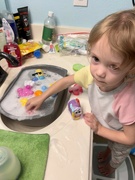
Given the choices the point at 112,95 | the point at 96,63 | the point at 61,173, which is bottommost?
the point at 61,173

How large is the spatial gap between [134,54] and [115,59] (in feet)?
0.15

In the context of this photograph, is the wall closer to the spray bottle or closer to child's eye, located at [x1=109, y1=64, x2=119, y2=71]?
the spray bottle

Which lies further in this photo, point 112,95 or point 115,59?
point 112,95

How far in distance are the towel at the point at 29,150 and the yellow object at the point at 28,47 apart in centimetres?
47

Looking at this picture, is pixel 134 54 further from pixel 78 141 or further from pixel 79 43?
pixel 79 43

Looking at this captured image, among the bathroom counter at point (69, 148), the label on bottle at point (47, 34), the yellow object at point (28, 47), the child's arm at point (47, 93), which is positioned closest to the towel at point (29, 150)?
the bathroom counter at point (69, 148)

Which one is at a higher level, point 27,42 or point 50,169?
point 27,42

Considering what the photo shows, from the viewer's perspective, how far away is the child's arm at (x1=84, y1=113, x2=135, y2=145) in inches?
23.1

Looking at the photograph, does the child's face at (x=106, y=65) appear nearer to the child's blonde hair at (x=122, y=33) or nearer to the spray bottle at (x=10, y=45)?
the child's blonde hair at (x=122, y=33)

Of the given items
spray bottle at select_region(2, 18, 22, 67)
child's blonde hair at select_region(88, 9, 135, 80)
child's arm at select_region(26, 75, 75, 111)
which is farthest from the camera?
spray bottle at select_region(2, 18, 22, 67)

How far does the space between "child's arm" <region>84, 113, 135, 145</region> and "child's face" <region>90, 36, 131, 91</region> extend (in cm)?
16

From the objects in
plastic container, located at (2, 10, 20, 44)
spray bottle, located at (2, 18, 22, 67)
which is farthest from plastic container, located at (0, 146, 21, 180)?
plastic container, located at (2, 10, 20, 44)

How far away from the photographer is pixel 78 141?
59 cm

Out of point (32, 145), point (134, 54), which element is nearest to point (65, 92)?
point (32, 145)
